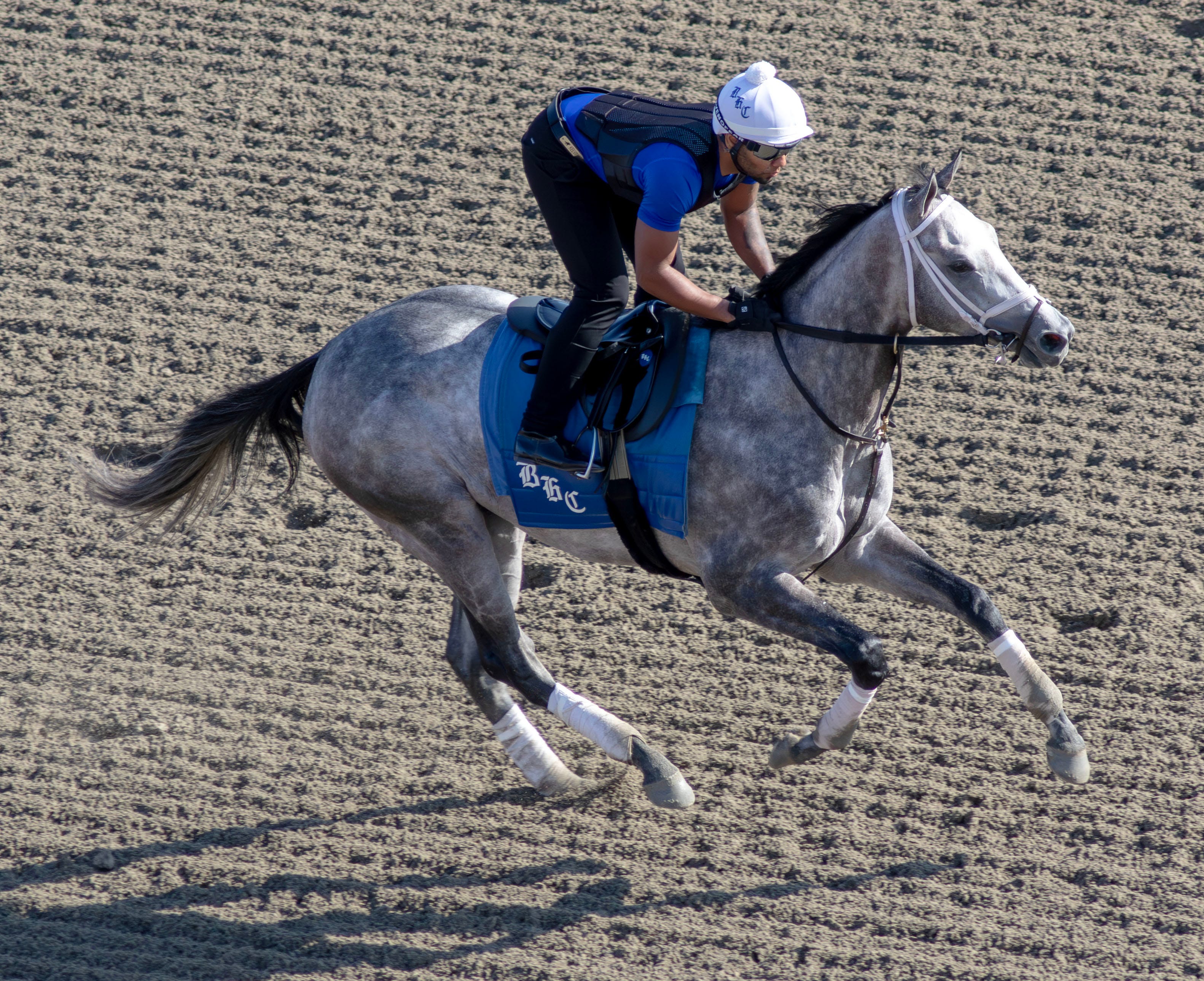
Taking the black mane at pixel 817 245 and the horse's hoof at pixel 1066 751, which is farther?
the horse's hoof at pixel 1066 751

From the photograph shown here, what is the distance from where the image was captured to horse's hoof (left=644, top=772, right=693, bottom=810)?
164 inches

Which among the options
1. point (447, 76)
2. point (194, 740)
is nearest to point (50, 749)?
point (194, 740)

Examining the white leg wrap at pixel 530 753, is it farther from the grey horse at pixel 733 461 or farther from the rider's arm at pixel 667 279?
the rider's arm at pixel 667 279

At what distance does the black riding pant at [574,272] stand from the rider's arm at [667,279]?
211mm

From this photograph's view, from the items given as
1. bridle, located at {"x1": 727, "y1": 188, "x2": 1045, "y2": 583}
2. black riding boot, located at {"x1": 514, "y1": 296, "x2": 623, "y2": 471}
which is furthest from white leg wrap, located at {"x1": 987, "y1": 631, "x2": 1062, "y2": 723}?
black riding boot, located at {"x1": 514, "y1": 296, "x2": 623, "y2": 471}

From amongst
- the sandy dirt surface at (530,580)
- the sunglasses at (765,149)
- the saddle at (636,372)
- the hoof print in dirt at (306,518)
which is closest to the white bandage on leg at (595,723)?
the sandy dirt surface at (530,580)

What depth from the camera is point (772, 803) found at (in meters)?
4.35

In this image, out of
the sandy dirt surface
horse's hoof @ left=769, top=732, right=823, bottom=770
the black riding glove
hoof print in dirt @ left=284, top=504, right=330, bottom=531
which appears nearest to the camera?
the black riding glove

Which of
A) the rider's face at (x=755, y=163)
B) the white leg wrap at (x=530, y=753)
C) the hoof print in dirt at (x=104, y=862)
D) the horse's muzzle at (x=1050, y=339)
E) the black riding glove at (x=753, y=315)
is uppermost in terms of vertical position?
the rider's face at (x=755, y=163)

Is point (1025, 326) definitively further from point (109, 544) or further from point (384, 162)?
point (384, 162)

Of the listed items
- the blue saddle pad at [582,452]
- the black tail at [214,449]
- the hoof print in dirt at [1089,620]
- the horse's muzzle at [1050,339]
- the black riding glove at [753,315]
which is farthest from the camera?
the hoof print in dirt at [1089,620]

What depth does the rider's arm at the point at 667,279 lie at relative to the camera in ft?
11.7

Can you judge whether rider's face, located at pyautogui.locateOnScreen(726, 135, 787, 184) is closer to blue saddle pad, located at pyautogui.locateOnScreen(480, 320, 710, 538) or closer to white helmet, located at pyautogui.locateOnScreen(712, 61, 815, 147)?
white helmet, located at pyautogui.locateOnScreen(712, 61, 815, 147)

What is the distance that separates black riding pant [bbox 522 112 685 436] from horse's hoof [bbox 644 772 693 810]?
123 cm
